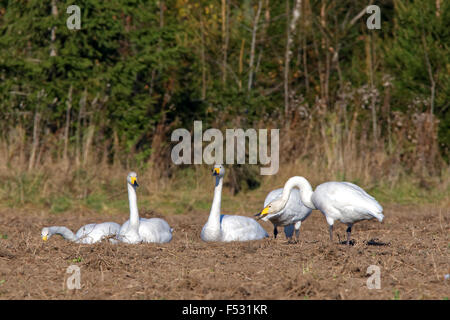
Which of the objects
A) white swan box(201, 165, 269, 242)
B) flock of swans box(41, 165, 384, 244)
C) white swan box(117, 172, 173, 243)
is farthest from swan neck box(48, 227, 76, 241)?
white swan box(201, 165, 269, 242)

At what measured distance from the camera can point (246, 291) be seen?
17.9 ft

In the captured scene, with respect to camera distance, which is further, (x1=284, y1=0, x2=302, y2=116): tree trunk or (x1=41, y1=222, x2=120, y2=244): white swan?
(x1=284, y1=0, x2=302, y2=116): tree trunk

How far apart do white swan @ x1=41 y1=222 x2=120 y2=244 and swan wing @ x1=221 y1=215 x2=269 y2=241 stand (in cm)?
133

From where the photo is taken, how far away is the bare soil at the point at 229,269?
554cm

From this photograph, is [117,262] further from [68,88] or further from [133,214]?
[68,88]

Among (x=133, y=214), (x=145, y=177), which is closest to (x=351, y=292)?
(x=133, y=214)

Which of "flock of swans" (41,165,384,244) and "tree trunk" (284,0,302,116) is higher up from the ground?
"tree trunk" (284,0,302,116)

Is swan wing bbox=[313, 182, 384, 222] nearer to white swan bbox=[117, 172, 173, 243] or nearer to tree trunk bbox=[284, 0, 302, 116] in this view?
white swan bbox=[117, 172, 173, 243]

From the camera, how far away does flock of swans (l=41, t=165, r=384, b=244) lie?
7.49m

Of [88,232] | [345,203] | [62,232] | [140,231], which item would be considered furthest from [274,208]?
[62,232]

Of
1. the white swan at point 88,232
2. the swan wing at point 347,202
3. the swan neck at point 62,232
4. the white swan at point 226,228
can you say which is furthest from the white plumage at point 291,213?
the swan neck at point 62,232

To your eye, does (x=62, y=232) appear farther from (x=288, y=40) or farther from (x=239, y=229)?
(x=288, y=40)

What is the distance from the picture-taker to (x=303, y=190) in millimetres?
8164

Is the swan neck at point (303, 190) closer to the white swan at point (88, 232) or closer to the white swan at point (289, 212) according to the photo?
the white swan at point (289, 212)
